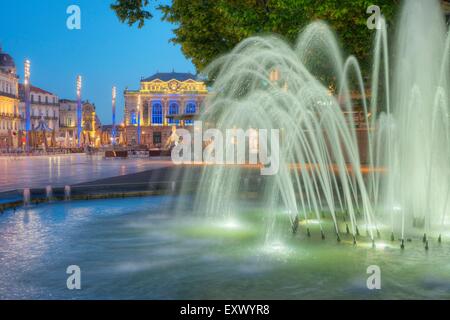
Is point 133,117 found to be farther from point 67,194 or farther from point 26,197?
point 26,197

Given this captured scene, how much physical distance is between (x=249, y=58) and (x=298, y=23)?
2036mm

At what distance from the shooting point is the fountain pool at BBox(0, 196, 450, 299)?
22.2 feet

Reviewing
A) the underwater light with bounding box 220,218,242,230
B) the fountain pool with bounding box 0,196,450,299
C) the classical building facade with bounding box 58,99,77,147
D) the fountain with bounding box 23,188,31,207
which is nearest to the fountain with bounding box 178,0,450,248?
the underwater light with bounding box 220,218,242,230

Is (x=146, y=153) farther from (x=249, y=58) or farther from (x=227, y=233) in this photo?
(x=227, y=233)

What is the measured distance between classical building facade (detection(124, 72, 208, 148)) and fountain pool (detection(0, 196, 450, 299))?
115009mm

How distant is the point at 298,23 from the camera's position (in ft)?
56.6

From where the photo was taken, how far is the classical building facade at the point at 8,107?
298 feet

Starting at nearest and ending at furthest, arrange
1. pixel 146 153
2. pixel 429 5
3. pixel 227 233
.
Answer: pixel 227 233 → pixel 429 5 → pixel 146 153

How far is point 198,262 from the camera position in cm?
841

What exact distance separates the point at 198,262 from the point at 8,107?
94.6 metres

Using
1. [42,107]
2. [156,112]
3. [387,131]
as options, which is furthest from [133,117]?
[387,131]

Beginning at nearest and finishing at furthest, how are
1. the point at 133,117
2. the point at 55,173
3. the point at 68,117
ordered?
1. the point at 55,173
2. the point at 133,117
3. the point at 68,117

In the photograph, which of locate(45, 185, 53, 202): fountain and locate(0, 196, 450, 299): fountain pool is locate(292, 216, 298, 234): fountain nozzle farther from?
locate(45, 185, 53, 202): fountain
